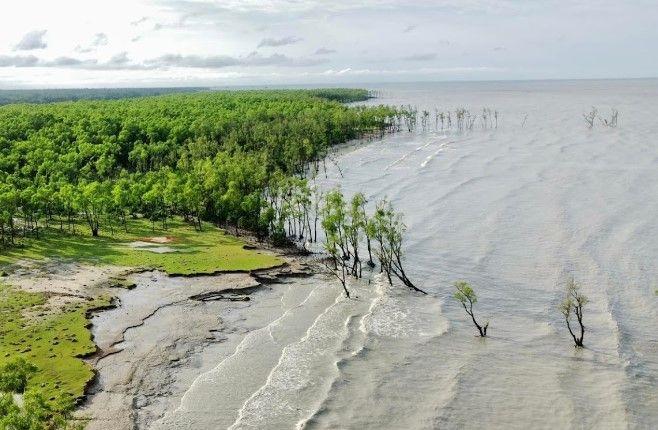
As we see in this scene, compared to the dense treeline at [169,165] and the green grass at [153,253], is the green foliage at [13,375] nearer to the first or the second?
the green grass at [153,253]

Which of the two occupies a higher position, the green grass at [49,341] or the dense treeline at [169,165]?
the dense treeline at [169,165]

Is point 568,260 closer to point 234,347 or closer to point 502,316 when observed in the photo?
point 502,316

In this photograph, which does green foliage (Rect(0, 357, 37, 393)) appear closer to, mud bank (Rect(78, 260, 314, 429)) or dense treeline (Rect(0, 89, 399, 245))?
mud bank (Rect(78, 260, 314, 429))

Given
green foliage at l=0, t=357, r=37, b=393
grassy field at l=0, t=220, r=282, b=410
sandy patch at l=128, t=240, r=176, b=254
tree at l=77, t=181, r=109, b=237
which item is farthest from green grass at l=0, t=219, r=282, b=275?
green foliage at l=0, t=357, r=37, b=393

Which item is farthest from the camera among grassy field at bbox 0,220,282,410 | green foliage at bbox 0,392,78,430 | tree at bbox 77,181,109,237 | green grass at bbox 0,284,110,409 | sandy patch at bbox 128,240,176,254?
tree at bbox 77,181,109,237

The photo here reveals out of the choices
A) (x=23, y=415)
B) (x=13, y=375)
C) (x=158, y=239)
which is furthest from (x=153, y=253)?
(x=23, y=415)

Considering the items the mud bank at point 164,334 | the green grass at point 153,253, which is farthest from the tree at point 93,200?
the mud bank at point 164,334
